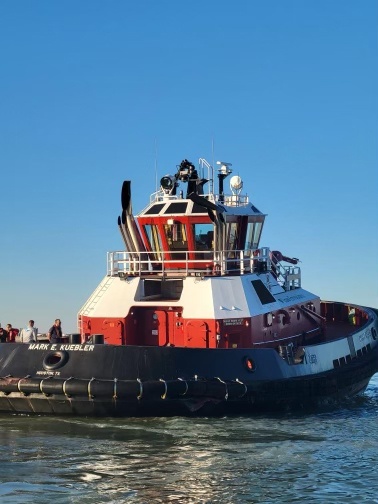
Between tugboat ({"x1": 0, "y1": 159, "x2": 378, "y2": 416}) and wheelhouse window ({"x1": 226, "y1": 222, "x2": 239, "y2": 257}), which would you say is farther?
wheelhouse window ({"x1": 226, "y1": 222, "x2": 239, "y2": 257})

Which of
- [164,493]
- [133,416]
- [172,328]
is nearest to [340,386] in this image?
[172,328]

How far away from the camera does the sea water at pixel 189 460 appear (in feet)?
39.5

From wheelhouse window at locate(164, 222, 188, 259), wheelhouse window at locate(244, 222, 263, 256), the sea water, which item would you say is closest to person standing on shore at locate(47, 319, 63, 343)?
the sea water

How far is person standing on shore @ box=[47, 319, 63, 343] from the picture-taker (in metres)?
19.5

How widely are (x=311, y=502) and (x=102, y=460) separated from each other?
3.81 metres

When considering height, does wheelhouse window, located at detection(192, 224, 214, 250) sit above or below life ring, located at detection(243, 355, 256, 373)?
above

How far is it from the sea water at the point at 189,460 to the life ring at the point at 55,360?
1.08m

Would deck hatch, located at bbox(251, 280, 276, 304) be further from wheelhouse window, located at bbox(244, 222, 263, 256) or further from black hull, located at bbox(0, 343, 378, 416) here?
black hull, located at bbox(0, 343, 378, 416)

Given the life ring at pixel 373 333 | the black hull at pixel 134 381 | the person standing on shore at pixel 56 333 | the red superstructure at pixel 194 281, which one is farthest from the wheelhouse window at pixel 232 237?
the life ring at pixel 373 333

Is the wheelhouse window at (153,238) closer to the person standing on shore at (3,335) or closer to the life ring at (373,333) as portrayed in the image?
the person standing on shore at (3,335)

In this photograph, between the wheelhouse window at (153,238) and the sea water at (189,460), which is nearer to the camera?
the sea water at (189,460)

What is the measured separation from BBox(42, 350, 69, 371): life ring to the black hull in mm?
21

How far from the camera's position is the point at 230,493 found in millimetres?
12086

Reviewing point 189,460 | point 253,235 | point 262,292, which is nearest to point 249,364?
point 262,292
